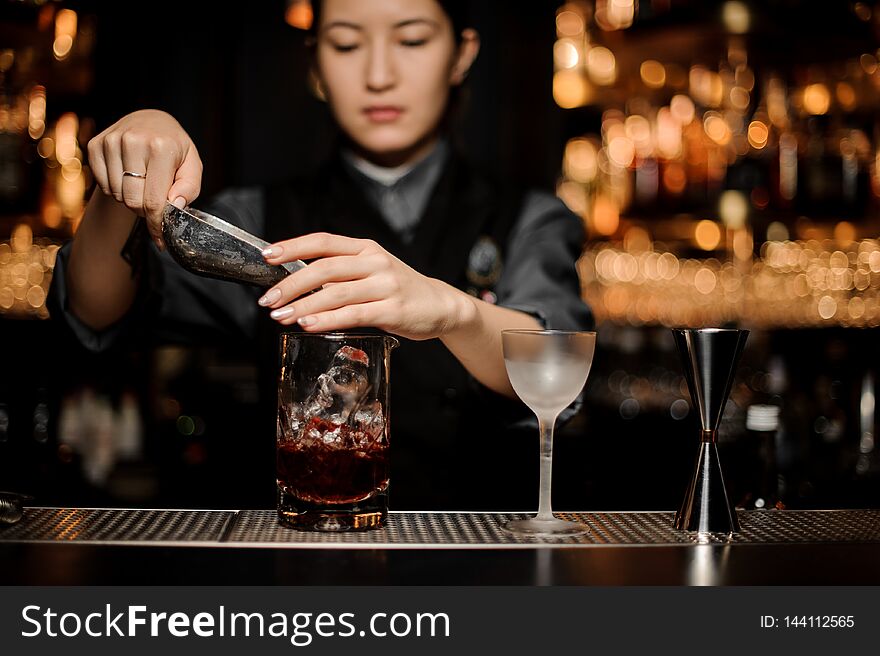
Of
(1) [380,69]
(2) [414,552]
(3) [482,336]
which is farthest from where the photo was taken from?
(1) [380,69]

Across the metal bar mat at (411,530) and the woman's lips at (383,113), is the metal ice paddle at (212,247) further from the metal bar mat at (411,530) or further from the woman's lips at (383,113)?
the woman's lips at (383,113)

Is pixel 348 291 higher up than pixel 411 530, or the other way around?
pixel 348 291

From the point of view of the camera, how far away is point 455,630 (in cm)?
75

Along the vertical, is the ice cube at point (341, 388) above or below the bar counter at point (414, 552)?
above

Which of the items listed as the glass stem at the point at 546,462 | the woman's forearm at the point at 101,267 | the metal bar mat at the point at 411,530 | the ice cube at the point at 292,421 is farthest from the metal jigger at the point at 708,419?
the woman's forearm at the point at 101,267

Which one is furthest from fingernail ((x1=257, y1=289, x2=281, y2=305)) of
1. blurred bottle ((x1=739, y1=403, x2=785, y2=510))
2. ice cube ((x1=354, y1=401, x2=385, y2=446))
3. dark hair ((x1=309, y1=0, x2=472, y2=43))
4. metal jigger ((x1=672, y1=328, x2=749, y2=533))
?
dark hair ((x1=309, y1=0, x2=472, y2=43))

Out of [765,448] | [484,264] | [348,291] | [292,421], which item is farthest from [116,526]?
[484,264]

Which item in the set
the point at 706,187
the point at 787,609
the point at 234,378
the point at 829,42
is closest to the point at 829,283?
the point at 706,187

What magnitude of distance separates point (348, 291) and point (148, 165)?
0.91 feet

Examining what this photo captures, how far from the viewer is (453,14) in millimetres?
1778

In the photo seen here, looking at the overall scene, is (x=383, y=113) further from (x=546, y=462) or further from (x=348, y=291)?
(x=546, y=462)

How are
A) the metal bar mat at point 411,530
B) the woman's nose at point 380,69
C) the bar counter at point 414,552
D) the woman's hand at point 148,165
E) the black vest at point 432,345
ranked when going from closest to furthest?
the bar counter at point 414,552 < the metal bar mat at point 411,530 < the woman's hand at point 148,165 < the woman's nose at point 380,69 < the black vest at point 432,345

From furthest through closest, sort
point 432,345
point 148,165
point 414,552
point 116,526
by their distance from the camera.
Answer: point 432,345
point 148,165
point 116,526
point 414,552

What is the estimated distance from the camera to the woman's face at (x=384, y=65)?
1.72 meters
